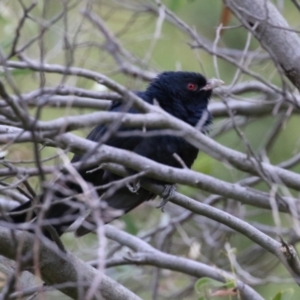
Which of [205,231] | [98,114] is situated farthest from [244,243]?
[98,114]

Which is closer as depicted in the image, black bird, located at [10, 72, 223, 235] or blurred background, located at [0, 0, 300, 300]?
black bird, located at [10, 72, 223, 235]

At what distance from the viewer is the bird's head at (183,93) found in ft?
17.6

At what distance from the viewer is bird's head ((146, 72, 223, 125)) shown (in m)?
5.36

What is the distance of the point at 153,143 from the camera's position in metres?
4.92

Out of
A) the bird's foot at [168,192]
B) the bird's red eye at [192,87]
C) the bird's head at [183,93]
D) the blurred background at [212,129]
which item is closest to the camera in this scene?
the bird's foot at [168,192]

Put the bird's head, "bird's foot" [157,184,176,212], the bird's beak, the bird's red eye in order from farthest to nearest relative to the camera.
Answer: the bird's red eye
the bird's beak
the bird's head
"bird's foot" [157,184,176,212]

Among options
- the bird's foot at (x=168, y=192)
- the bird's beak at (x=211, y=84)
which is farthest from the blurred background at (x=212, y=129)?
the bird's foot at (x=168, y=192)

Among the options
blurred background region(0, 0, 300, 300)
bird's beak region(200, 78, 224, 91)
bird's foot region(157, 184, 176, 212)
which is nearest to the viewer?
bird's foot region(157, 184, 176, 212)

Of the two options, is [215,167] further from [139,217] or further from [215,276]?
[215,276]

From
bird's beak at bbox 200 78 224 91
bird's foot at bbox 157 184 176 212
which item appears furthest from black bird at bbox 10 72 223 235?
bird's foot at bbox 157 184 176 212

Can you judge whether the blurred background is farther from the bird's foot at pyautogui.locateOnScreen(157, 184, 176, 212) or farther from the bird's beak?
the bird's foot at pyautogui.locateOnScreen(157, 184, 176, 212)

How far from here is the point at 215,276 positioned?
208 inches

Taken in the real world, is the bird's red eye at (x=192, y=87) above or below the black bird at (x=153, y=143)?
above

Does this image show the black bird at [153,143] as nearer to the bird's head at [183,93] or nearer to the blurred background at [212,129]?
the bird's head at [183,93]
